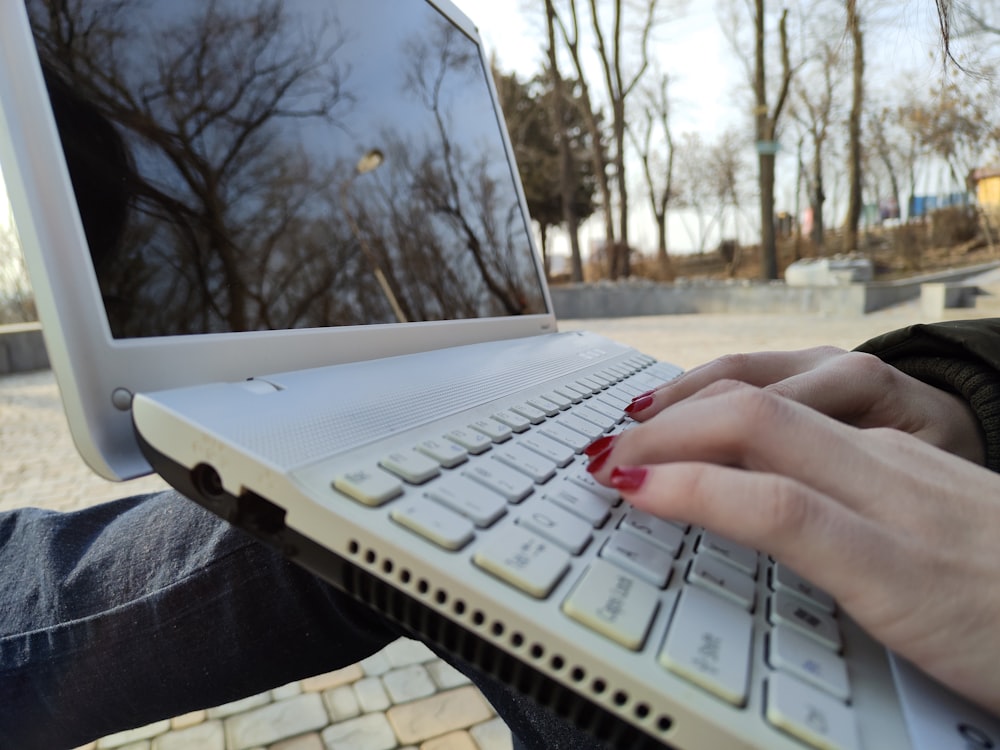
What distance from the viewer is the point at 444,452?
45 centimetres

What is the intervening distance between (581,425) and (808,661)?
0.32 m

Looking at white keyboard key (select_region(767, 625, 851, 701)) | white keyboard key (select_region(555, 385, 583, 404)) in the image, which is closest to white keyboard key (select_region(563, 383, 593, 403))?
white keyboard key (select_region(555, 385, 583, 404))

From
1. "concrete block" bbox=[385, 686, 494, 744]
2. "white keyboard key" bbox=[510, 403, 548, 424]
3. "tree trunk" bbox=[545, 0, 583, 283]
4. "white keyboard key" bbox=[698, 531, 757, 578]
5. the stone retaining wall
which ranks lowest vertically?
"concrete block" bbox=[385, 686, 494, 744]

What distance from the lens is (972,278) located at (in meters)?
9.95

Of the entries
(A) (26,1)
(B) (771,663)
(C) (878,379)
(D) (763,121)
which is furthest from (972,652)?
(D) (763,121)

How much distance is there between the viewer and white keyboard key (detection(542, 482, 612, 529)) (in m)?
0.43

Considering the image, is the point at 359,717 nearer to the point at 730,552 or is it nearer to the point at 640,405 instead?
the point at 640,405

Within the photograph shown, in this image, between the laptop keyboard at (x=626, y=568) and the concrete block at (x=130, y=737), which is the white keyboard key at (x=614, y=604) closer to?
the laptop keyboard at (x=626, y=568)

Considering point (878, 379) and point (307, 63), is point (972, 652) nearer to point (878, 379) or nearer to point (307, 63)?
point (878, 379)

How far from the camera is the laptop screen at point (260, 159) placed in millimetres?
540

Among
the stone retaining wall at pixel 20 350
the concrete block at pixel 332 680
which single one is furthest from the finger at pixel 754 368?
the stone retaining wall at pixel 20 350

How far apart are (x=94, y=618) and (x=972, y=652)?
1.98 feet

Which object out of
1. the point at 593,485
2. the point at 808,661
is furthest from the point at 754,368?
the point at 808,661

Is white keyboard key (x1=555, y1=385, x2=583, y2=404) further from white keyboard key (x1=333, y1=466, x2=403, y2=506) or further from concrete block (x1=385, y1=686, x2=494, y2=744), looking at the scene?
concrete block (x1=385, y1=686, x2=494, y2=744)
